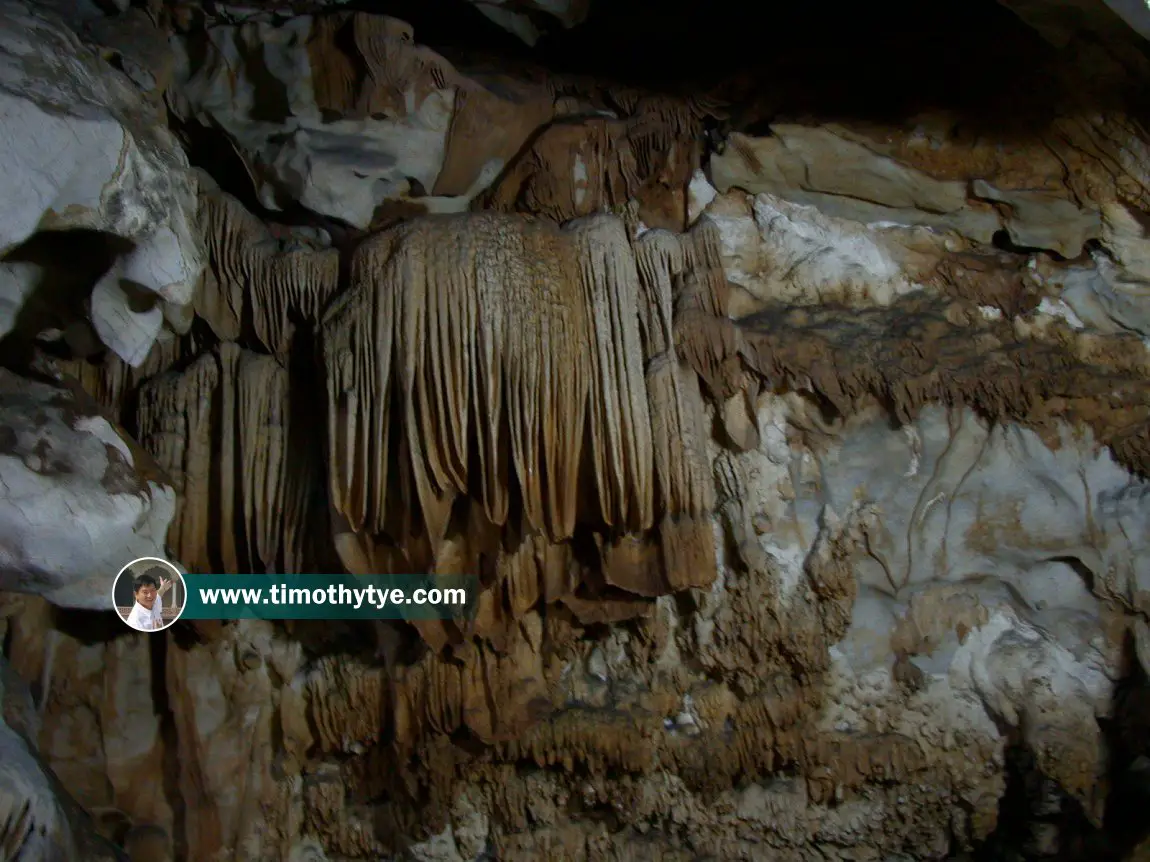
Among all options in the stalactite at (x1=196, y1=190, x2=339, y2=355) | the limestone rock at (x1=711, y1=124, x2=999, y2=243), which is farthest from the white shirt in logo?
the limestone rock at (x1=711, y1=124, x2=999, y2=243)

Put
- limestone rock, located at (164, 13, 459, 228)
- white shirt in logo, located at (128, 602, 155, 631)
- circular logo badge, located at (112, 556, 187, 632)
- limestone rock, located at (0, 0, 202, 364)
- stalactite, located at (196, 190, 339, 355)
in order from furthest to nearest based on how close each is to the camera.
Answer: stalactite, located at (196, 190, 339, 355) < limestone rock, located at (164, 13, 459, 228) < white shirt in logo, located at (128, 602, 155, 631) < circular logo badge, located at (112, 556, 187, 632) < limestone rock, located at (0, 0, 202, 364)

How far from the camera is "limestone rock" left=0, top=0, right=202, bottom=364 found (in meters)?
2.08

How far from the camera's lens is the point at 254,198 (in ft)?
11.0

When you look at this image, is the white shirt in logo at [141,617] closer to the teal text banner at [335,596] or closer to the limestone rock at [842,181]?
the teal text banner at [335,596]

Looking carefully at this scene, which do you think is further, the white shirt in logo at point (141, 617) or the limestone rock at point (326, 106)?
the limestone rock at point (326, 106)

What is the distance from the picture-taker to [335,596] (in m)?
3.42

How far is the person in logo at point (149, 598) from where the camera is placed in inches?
105

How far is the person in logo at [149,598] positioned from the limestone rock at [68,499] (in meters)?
0.08

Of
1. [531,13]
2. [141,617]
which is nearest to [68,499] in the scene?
[141,617]

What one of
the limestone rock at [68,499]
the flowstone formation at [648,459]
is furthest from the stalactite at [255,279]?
the limestone rock at [68,499]

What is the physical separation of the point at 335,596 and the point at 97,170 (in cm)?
175

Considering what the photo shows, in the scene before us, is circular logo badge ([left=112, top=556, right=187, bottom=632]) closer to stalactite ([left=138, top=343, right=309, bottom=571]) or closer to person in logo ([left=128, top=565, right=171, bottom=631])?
person in logo ([left=128, top=565, right=171, bottom=631])

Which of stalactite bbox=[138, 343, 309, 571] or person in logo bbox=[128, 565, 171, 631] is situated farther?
stalactite bbox=[138, 343, 309, 571]

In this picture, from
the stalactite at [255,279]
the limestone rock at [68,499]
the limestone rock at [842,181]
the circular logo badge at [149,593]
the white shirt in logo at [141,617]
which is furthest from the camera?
the limestone rock at [842,181]
